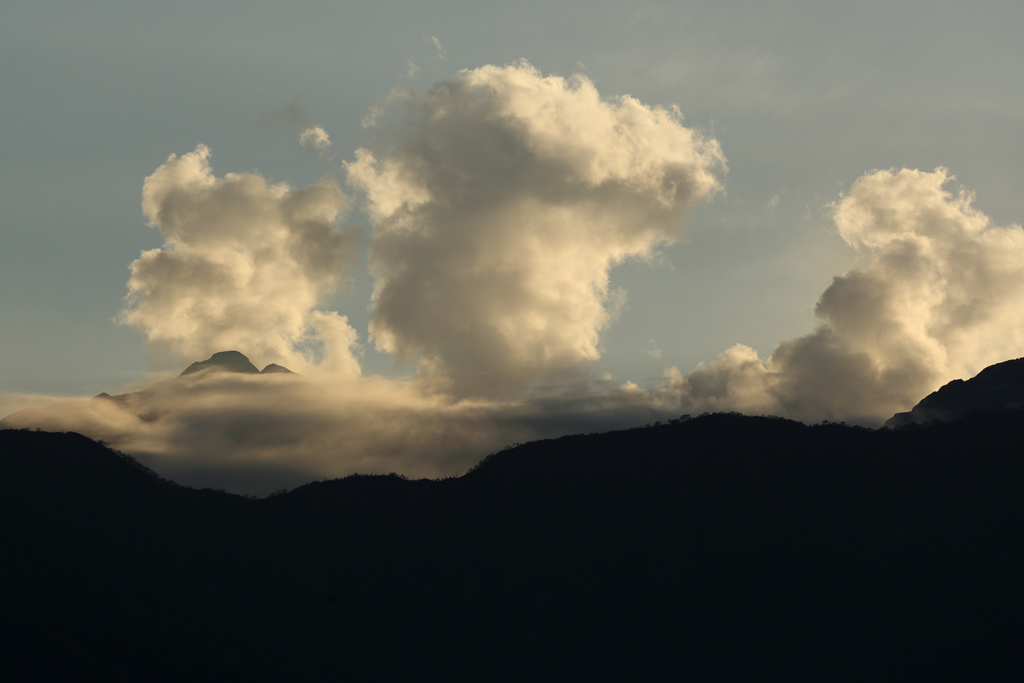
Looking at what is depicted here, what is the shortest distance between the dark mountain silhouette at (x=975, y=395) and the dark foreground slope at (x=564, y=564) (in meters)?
42.8

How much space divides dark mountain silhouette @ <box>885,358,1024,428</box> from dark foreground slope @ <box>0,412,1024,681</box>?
4280cm

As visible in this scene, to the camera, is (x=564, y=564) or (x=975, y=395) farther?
(x=975, y=395)

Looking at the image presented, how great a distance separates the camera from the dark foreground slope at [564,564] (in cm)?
6675

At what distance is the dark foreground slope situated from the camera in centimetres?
6675

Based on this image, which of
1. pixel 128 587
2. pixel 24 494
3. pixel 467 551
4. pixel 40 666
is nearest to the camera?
Result: pixel 40 666

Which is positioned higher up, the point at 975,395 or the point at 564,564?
the point at 975,395

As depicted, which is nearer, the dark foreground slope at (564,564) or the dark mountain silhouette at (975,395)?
the dark foreground slope at (564,564)

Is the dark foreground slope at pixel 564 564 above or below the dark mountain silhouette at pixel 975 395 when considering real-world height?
below

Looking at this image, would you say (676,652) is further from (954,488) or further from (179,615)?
(179,615)

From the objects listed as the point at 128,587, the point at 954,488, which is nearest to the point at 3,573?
the point at 128,587

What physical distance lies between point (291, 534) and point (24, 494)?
82.9 feet

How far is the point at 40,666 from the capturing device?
200 ft

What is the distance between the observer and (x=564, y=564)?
257 ft

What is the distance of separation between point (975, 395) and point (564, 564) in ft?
292
